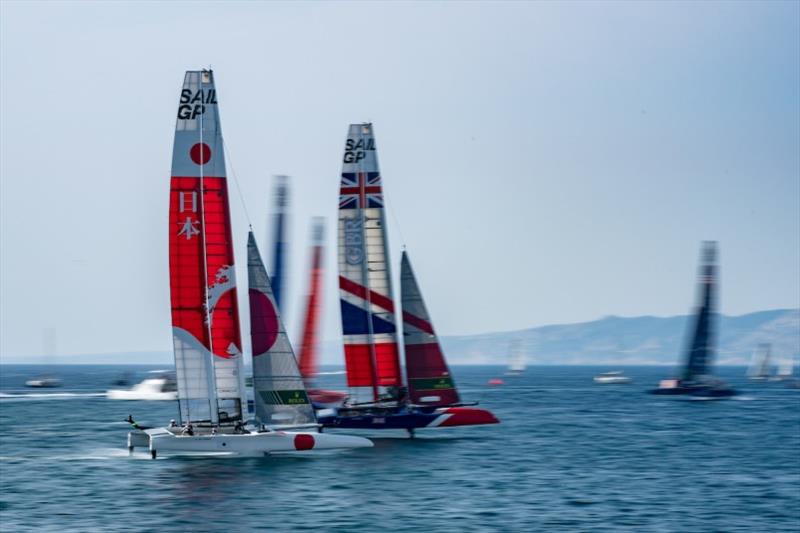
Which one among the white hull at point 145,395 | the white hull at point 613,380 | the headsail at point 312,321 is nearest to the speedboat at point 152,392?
the white hull at point 145,395

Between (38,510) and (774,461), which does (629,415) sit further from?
(38,510)

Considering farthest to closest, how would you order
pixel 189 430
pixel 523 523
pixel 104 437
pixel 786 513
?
pixel 104 437, pixel 189 430, pixel 786 513, pixel 523 523

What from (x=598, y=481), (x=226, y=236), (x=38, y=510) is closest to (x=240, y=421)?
(x=226, y=236)

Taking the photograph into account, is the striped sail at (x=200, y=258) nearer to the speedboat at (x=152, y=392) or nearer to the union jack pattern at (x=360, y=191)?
the union jack pattern at (x=360, y=191)

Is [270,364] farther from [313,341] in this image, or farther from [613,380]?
[613,380]

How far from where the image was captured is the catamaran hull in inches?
1912

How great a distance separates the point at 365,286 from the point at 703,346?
5783cm

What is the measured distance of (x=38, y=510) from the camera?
34250 mm

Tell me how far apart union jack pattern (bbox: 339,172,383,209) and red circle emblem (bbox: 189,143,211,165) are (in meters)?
11.4

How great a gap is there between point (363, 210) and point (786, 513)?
73.7 ft

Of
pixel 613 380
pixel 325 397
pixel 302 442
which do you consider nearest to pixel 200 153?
pixel 302 442

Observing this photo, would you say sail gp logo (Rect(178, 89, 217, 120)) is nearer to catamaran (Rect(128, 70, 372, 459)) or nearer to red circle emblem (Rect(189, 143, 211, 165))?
catamaran (Rect(128, 70, 372, 459))

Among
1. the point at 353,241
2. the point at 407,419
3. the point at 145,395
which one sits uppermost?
the point at 353,241

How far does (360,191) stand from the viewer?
52219 millimetres
